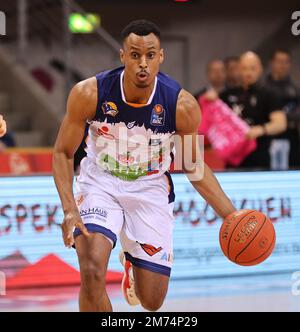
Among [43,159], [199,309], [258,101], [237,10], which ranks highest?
[237,10]

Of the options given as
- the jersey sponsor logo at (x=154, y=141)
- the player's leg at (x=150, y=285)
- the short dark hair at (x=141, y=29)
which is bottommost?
the player's leg at (x=150, y=285)

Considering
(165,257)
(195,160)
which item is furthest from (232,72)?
(165,257)

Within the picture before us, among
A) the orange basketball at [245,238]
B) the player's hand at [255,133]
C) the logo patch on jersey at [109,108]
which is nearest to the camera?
the logo patch on jersey at [109,108]

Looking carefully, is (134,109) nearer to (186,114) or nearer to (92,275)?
(186,114)

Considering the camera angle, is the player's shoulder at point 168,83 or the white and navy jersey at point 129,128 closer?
the white and navy jersey at point 129,128

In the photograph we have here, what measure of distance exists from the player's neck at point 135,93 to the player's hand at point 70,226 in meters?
0.81

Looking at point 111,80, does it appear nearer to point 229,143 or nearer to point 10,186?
point 10,186

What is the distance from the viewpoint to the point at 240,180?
853 centimetres

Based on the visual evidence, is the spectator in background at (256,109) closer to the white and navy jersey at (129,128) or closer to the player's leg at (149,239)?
the player's leg at (149,239)

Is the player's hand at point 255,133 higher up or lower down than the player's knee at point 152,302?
higher up

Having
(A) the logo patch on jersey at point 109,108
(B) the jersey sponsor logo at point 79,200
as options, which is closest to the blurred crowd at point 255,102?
(B) the jersey sponsor logo at point 79,200

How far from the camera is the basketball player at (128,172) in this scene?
5.46 m

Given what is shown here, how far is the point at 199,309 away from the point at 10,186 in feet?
6.65

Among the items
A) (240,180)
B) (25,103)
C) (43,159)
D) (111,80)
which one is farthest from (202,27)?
(111,80)
